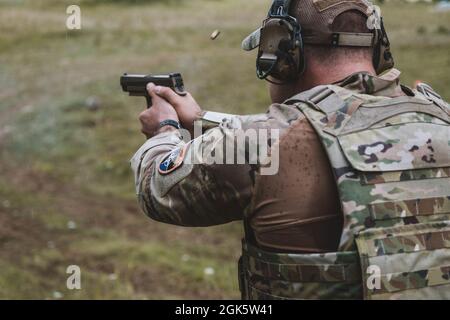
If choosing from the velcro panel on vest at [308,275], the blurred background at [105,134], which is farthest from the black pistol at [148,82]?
the blurred background at [105,134]

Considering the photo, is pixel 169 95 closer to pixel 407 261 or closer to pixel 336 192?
pixel 336 192

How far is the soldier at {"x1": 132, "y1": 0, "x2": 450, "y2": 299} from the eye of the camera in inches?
89.4

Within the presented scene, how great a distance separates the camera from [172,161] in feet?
8.13

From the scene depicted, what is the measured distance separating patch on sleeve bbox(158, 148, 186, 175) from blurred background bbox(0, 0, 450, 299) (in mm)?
2947

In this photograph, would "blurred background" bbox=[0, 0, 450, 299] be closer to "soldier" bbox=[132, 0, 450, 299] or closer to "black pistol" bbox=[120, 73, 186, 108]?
"black pistol" bbox=[120, 73, 186, 108]

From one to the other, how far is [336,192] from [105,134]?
26.3 feet

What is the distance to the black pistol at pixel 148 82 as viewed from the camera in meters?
Answer: 3.06

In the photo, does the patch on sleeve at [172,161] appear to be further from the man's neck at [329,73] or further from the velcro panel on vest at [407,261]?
the velcro panel on vest at [407,261]

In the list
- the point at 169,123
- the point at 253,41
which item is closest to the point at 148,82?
the point at 169,123

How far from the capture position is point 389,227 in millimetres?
2281

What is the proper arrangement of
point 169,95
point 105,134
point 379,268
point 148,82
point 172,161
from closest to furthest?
1. point 379,268
2. point 172,161
3. point 169,95
4. point 148,82
5. point 105,134

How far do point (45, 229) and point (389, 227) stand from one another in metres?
5.30
